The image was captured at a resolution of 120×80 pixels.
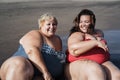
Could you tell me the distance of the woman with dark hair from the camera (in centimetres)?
384

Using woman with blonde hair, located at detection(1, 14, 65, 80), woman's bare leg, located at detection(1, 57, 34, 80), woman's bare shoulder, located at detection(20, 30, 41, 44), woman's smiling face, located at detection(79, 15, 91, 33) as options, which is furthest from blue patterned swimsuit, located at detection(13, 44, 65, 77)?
woman's smiling face, located at detection(79, 15, 91, 33)

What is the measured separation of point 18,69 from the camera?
3.68m

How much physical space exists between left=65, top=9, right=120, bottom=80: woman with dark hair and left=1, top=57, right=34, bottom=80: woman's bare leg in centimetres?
49

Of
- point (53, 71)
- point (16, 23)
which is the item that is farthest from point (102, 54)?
point (16, 23)

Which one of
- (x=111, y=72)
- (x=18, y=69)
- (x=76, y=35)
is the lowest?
(x=111, y=72)

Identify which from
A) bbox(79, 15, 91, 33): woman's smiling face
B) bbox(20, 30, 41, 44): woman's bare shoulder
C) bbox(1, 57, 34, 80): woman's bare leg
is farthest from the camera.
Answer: bbox(79, 15, 91, 33): woman's smiling face

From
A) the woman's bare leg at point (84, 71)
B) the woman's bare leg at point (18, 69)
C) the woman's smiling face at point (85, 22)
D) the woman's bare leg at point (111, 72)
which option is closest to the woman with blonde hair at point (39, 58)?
the woman's bare leg at point (18, 69)

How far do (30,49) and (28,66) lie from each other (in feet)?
0.76

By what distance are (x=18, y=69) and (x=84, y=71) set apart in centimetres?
66

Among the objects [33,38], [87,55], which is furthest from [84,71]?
[33,38]

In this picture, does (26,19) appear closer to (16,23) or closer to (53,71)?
(16,23)

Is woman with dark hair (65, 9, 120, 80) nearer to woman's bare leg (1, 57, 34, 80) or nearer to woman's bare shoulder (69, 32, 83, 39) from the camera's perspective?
woman's bare shoulder (69, 32, 83, 39)

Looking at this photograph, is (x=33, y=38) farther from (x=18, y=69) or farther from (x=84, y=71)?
(x=84, y=71)

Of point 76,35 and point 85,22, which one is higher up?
point 85,22
